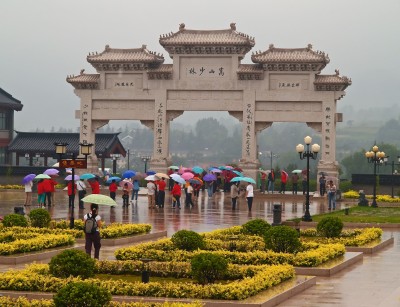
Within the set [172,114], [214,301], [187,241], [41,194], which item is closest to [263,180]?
[172,114]

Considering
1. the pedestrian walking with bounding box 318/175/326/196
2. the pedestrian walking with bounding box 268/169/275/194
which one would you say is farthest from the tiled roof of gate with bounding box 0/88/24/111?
the pedestrian walking with bounding box 318/175/326/196

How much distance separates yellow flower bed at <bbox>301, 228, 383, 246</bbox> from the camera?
2628 centimetres

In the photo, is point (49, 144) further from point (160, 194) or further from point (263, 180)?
point (160, 194)

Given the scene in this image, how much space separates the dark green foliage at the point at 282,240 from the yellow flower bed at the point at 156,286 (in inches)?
160

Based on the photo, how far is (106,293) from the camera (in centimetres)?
1443

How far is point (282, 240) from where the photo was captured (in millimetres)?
22391

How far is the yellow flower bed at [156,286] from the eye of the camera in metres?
16.7

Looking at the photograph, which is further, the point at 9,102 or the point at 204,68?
the point at 9,102

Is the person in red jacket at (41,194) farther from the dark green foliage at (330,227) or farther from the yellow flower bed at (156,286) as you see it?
the yellow flower bed at (156,286)

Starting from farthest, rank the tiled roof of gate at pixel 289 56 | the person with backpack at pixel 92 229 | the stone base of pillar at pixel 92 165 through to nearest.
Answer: the stone base of pillar at pixel 92 165, the tiled roof of gate at pixel 289 56, the person with backpack at pixel 92 229

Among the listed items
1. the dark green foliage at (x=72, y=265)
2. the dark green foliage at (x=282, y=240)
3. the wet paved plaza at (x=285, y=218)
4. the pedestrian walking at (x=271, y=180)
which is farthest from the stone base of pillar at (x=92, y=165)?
the dark green foliage at (x=72, y=265)

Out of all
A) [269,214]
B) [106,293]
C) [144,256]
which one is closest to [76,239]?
[144,256]

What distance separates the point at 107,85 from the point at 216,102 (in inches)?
298

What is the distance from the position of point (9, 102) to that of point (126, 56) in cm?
1703
